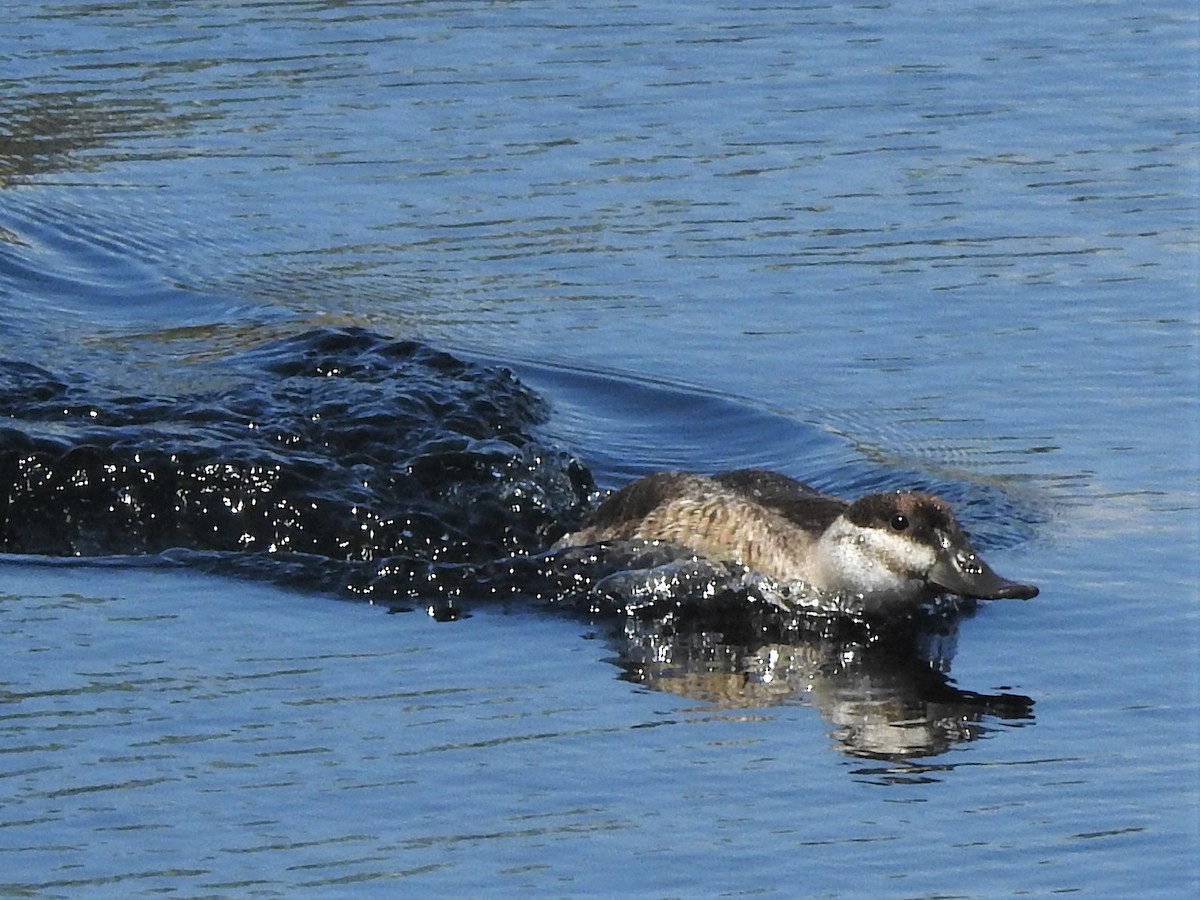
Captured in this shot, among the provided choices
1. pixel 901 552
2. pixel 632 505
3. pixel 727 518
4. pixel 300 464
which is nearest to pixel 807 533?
pixel 727 518

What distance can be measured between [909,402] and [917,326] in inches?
34.0

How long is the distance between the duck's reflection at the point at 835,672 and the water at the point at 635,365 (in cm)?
5

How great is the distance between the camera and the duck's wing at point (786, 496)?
10297 millimetres

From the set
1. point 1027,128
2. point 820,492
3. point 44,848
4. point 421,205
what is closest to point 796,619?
point 820,492

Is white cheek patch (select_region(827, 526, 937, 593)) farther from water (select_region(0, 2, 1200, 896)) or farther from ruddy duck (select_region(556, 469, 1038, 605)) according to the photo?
water (select_region(0, 2, 1200, 896))

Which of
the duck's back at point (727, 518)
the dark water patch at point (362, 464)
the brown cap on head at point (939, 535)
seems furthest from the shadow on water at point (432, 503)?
the brown cap on head at point (939, 535)

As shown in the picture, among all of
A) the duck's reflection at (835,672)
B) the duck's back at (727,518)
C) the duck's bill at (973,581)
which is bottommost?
the duck's reflection at (835,672)

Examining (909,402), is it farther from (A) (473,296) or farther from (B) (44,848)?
(B) (44,848)

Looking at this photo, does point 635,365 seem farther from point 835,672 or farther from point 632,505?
point 835,672

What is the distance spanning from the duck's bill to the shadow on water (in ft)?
0.76

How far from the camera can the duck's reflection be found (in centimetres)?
861

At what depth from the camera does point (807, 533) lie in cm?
1025

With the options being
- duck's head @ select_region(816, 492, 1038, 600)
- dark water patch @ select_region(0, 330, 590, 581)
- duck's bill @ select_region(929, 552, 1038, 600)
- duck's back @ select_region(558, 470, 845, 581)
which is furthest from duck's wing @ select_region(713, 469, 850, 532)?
dark water patch @ select_region(0, 330, 590, 581)

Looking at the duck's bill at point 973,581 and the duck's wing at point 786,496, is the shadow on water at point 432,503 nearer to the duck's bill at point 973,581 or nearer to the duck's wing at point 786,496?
the duck's bill at point 973,581
